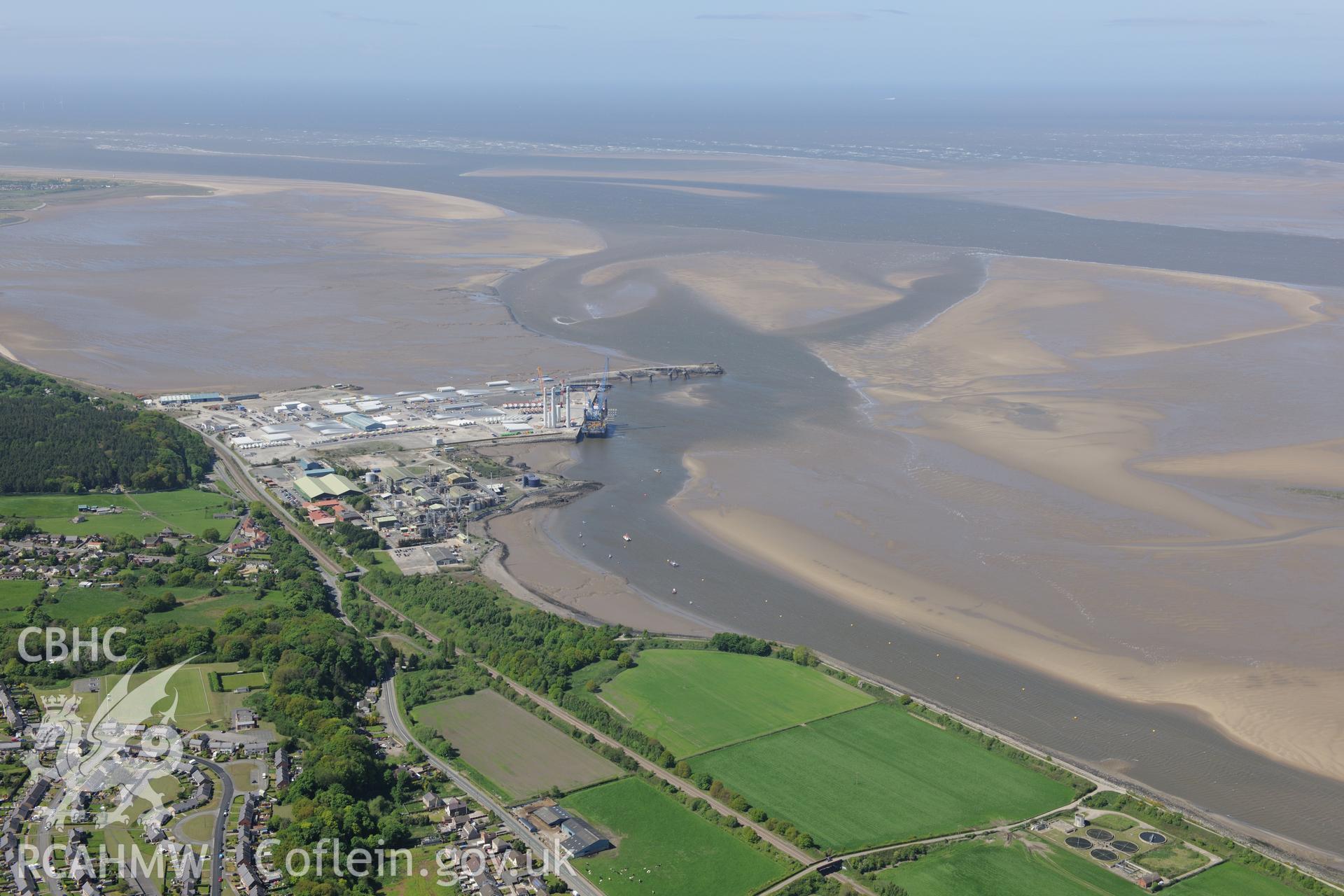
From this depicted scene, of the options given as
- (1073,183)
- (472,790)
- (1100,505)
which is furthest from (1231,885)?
(1073,183)

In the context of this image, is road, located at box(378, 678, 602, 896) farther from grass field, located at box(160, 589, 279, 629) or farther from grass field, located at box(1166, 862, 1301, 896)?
grass field, located at box(1166, 862, 1301, 896)

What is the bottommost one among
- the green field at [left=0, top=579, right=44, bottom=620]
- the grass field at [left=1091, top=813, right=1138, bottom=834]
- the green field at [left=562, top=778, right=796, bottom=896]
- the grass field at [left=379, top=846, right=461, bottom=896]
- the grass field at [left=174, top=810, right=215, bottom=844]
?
the green field at [left=562, top=778, right=796, bottom=896]

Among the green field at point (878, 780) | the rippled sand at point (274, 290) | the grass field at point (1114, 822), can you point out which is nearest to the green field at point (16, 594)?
the green field at point (878, 780)

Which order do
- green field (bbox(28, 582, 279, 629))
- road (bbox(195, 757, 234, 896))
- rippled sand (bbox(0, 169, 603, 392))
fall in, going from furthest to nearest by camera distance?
rippled sand (bbox(0, 169, 603, 392)) → green field (bbox(28, 582, 279, 629)) → road (bbox(195, 757, 234, 896))

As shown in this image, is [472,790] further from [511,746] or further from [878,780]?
[878,780]

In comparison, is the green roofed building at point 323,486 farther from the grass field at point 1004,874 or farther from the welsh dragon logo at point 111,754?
the grass field at point 1004,874

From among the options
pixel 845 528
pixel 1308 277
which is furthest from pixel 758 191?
pixel 845 528

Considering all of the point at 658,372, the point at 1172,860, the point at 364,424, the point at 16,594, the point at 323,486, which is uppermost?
the point at 658,372

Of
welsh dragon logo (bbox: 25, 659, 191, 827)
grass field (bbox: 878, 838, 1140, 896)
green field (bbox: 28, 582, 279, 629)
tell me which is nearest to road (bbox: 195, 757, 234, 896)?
welsh dragon logo (bbox: 25, 659, 191, 827)
